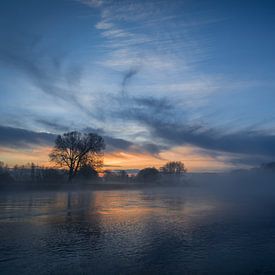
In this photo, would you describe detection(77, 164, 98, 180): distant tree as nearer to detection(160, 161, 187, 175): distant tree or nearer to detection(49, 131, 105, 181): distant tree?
detection(49, 131, 105, 181): distant tree

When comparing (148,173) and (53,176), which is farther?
(148,173)

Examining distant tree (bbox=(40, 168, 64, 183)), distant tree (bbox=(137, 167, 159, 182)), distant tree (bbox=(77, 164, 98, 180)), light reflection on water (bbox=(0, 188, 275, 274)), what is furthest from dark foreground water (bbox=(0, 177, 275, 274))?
distant tree (bbox=(137, 167, 159, 182))

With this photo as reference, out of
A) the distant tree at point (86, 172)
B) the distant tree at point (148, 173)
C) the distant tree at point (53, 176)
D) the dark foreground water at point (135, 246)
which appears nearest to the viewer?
the dark foreground water at point (135, 246)

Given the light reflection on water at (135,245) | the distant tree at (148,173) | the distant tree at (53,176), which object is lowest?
the light reflection on water at (135,245)

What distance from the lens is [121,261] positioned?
11.6 meters

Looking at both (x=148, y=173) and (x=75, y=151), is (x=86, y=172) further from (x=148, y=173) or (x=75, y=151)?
(x=148, y=173)

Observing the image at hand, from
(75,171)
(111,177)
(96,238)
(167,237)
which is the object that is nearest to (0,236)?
A: (96,238)

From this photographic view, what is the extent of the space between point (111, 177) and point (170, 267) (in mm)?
164065

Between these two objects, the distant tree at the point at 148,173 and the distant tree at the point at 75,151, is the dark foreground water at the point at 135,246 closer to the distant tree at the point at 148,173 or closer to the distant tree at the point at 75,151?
the distant tree at the point at 75,151

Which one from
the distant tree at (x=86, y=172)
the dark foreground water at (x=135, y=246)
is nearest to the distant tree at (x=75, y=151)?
the distant tree at (x=86, y=172)

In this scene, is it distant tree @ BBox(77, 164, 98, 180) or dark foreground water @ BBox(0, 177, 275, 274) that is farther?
distant tree @ BBox(77, 164, 98, 180)

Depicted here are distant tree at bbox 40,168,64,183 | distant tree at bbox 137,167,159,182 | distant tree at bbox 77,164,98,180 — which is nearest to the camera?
distant tree at bbox 40,168,64,183

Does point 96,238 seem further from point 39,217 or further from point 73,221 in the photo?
point 39,217

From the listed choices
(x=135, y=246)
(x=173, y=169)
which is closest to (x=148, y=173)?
(x=173, y=169)
